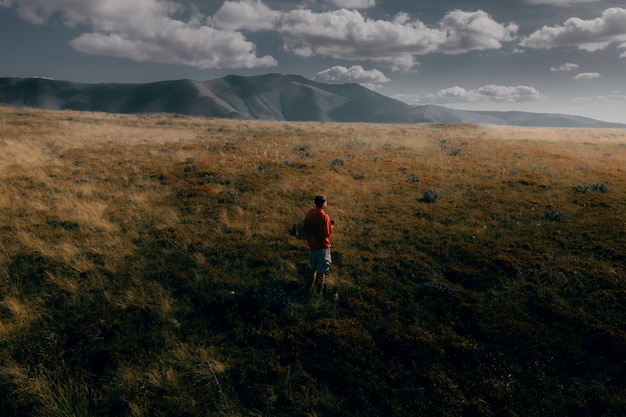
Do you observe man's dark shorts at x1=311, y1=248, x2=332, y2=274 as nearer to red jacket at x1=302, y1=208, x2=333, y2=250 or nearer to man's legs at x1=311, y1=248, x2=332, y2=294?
man's legs at x1=311, y1=248, x2=332, y2=294

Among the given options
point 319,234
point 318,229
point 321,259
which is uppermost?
point 318,229

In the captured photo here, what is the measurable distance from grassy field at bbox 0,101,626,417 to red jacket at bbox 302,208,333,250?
1.48 metres

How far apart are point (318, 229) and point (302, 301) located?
6.72ft

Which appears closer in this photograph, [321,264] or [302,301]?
[302,301]

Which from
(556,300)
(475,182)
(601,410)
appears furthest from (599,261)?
(475,182)

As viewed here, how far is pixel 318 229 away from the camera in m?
8.42

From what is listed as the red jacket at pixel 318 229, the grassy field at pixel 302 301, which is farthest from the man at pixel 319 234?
the grassy field at pixel 302 301

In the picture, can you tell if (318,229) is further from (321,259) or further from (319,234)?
(321,259)

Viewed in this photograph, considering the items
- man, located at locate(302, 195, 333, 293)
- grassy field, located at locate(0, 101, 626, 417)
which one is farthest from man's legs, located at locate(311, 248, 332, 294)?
grassy field, located at locate(0, 101, 626, 417)

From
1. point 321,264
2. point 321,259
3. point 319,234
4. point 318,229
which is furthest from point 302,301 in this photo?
point 318,229

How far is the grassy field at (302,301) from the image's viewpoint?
5.72m

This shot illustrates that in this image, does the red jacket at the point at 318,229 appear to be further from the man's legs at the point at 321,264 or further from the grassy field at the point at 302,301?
the grassy field at the point at 302,301

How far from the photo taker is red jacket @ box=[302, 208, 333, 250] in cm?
838

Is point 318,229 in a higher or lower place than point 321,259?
higher
